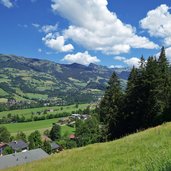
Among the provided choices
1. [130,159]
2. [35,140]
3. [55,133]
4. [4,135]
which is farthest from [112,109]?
[4,135]

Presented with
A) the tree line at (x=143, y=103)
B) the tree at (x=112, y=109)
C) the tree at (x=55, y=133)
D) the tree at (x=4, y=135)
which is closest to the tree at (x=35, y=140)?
the tree at (x=55, y=133)

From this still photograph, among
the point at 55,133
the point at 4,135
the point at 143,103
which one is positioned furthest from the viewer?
the point at 55,133

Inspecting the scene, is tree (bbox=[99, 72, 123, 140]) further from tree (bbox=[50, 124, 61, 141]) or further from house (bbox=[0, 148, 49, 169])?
tree (bbox=[50, 124, 61, 141])

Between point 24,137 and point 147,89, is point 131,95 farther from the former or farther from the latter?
point 24,137

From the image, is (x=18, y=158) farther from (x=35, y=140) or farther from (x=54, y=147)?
(x=35, y=140)

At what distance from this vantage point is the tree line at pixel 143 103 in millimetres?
54656

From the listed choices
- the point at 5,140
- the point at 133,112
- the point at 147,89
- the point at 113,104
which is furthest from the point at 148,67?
the point at 5,140

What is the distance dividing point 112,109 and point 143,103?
10.6m

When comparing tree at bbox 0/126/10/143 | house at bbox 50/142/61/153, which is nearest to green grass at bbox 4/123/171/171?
house at bbox 50/142/61/153

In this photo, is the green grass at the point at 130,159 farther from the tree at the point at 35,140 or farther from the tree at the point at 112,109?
the tree at the point at 35,140

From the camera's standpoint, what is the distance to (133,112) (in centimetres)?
5788

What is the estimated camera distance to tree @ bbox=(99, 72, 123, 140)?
6288 cm

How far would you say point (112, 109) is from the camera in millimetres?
66062

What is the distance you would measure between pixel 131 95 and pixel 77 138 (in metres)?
84.0
